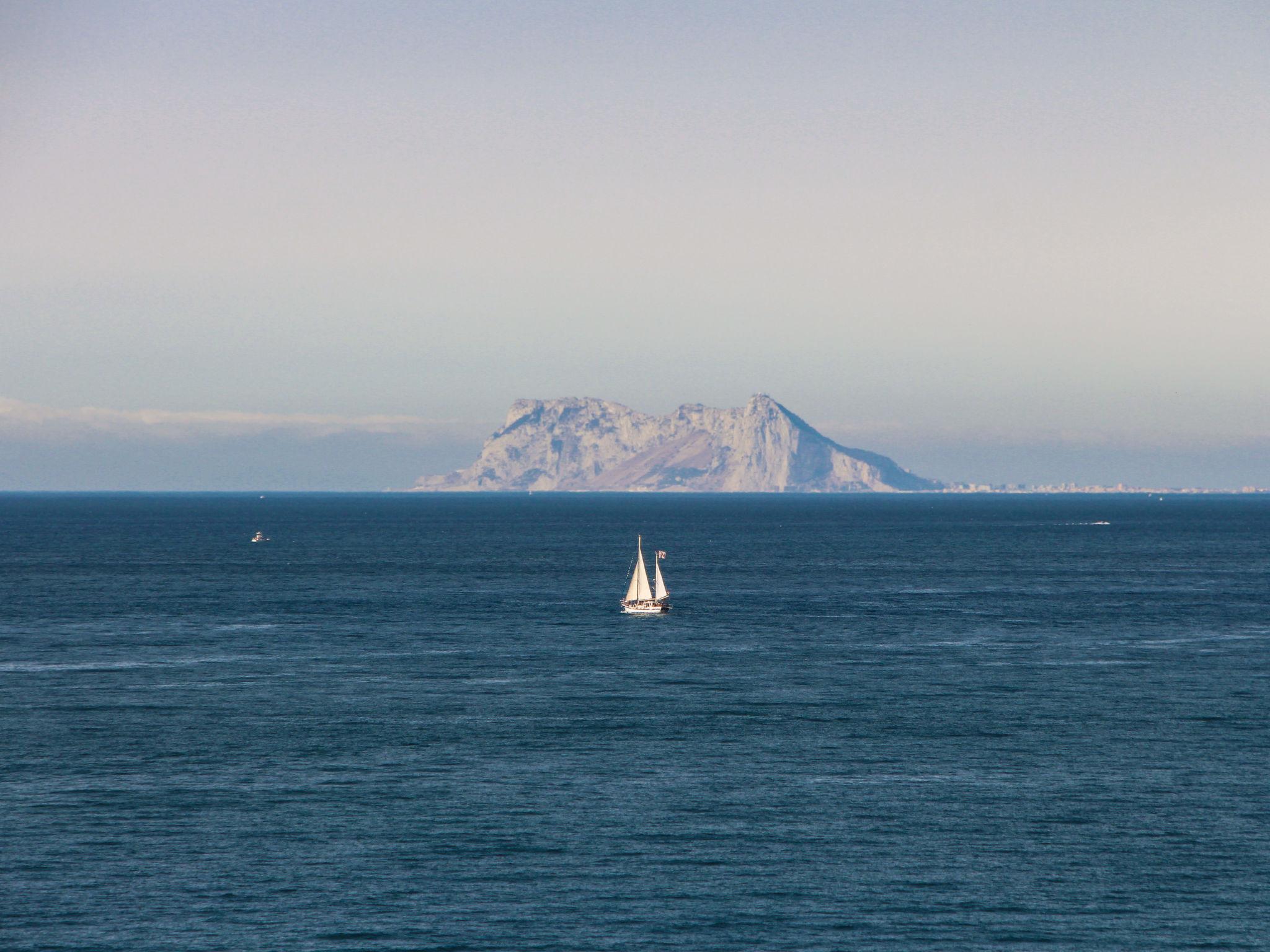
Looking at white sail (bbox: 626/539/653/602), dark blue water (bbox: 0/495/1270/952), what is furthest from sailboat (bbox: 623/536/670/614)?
dark blue water (bbox: 0/495/1270/952)

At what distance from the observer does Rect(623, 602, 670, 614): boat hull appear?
154m

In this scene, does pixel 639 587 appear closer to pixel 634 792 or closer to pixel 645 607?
pixel 645 607

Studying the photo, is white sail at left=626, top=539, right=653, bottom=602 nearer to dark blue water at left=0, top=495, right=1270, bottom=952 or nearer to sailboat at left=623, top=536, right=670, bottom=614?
sailboat at left=623, top=536, right=670, bottom=614

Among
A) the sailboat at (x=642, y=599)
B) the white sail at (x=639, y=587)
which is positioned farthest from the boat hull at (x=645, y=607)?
the white sail at (x=639, y=587)

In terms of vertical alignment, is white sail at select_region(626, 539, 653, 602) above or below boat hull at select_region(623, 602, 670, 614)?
above

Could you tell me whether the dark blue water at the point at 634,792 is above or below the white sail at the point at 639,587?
below

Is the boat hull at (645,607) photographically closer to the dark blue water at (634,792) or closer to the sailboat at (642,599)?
the sailboat at (642,599)

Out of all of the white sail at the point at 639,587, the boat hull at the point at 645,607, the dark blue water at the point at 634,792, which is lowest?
the dark blue water at the point at 634,792

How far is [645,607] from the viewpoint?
507 feet

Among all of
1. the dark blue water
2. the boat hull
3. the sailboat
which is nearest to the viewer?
the dark blue water

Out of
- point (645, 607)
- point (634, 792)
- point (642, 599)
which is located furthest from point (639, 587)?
point (634, 792)

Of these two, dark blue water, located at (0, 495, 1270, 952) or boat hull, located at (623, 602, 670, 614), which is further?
boat hull, located at (623, 602, 670, 614)

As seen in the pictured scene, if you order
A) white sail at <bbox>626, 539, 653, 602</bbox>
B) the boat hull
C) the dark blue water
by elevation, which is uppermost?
white sail at <bbox>626, 539, 653, 602</bbox>

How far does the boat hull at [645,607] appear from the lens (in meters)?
154
